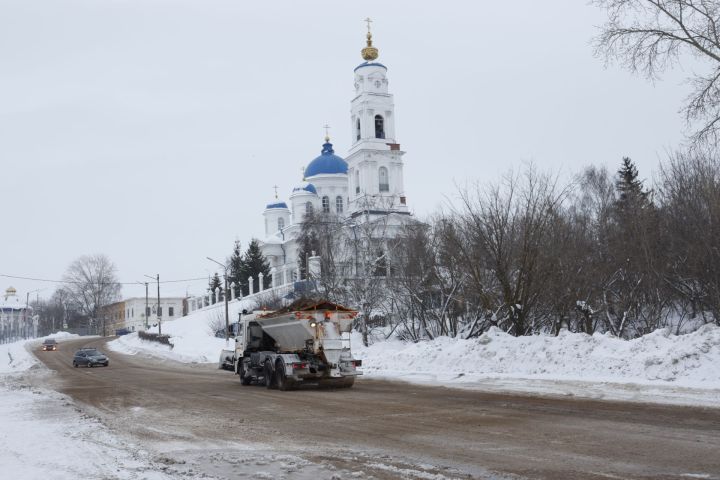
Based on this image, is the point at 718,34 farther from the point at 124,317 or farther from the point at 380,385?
the point at 124,317

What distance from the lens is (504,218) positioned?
2828 centimetres

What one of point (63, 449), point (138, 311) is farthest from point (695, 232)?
point (138, 311)

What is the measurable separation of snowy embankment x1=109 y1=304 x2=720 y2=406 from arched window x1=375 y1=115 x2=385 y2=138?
59.8m

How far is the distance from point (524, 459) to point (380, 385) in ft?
48.6

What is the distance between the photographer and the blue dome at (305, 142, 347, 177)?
10225 centimetres

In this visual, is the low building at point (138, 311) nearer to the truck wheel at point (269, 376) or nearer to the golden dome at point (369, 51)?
the golden dome at point (369, 51)

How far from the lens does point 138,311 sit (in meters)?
156

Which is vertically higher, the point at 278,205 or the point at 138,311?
the point at 278,205

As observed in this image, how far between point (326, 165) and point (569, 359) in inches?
3249

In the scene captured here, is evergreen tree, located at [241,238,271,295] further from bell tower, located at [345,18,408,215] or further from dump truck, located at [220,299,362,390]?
dump truck, located at [220,299,362,390]

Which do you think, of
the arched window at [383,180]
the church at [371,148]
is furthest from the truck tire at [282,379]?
the arched window at [383,180]

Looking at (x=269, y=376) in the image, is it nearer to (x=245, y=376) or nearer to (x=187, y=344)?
(x=245, y=376)

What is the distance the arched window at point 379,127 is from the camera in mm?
90000

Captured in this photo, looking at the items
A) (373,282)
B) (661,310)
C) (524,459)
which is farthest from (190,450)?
(373,282)
